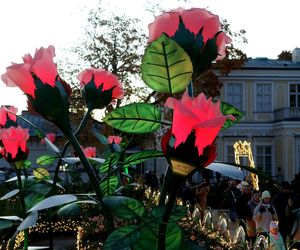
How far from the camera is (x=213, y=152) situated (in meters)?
1.07

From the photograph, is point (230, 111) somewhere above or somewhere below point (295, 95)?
below

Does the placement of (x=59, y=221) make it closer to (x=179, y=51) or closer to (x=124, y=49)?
(x=179, y=51)

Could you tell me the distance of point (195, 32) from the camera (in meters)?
1.32

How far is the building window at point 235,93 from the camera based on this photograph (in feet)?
109

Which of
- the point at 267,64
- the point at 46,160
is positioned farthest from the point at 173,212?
the point at 267,64

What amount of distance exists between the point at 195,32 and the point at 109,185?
0.52m

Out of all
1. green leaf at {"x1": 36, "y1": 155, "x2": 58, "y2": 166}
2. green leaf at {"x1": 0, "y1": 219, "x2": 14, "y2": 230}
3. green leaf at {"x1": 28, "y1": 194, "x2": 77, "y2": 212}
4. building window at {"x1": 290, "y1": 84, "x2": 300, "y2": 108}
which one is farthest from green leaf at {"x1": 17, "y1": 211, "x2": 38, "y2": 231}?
building window at {"x1": 290, "y1": 84, "x2": 300, "y2": 108}

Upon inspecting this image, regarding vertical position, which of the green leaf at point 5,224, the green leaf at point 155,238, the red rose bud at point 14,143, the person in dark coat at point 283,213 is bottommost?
the person in dark coat at point 283,213

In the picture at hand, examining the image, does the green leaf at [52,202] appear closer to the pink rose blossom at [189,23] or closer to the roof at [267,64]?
the pink rose blossom at [189,23]

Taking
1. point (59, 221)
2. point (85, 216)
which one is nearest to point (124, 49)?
point (59, 221)

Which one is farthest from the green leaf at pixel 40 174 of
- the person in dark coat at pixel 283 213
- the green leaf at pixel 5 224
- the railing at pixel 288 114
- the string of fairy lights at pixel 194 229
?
the railing at pixel 288 114

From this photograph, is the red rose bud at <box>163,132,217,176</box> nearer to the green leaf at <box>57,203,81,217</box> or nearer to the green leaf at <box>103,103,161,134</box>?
the green leaf at <box>103,103,161,134</box>

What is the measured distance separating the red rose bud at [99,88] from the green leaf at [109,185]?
8.0 inches

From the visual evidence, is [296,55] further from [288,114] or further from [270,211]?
[270,211]
